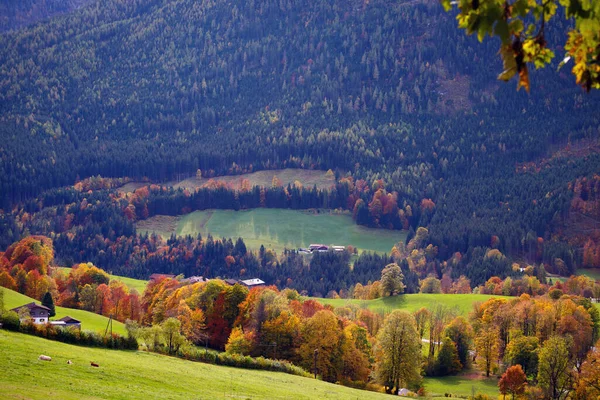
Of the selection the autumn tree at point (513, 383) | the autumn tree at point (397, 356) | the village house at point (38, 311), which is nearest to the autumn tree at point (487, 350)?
the autumn tree at point (397, 356)

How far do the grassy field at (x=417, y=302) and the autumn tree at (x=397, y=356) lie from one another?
4921 cm

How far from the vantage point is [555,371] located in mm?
98625

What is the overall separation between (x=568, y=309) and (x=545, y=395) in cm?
3303

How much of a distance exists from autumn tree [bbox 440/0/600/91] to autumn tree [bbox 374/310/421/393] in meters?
91.2

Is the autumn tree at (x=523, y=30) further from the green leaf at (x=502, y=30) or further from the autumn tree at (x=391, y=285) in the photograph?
the autumn tree at (x=391, y=285)

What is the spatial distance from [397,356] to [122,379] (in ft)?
179

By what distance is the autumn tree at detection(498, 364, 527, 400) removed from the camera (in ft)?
322

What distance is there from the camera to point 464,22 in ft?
40.9

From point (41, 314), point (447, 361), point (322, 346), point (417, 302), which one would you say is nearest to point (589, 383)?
point (322, 346)

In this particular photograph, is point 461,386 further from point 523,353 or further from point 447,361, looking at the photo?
point 523,353

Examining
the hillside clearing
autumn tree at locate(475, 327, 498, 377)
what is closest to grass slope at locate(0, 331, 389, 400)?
autumn tree at locate(475, 327, 498, 377)

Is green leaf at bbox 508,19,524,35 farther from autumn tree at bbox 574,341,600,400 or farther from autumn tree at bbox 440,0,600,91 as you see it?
autumn tree at bbox 574,341,600,400

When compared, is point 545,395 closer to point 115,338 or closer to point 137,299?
point 115,338

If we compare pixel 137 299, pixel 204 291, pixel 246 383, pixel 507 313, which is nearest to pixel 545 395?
pixel 507 313
